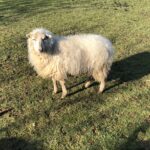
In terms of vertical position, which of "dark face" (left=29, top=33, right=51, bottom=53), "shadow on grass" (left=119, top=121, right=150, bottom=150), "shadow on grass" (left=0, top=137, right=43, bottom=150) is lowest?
"shadow on grass" (left=119, top=121, right=150, bottom=150)

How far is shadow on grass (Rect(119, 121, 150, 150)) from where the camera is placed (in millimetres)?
6250

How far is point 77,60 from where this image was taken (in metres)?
7.74

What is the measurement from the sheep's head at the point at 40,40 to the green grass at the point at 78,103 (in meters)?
1.23

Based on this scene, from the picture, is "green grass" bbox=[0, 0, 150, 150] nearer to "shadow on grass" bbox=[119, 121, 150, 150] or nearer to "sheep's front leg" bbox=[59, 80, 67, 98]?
"shadow on grass" bbox=[119, 121, 150, 150]

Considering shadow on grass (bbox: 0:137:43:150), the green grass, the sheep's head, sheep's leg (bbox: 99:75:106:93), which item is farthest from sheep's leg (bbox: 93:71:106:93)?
shadow on grass (bbox: 0:137:43:150)

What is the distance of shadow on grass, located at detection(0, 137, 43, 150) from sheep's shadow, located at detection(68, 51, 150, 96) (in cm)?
211

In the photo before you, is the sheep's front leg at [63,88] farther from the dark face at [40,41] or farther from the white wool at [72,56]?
the dark face at [40,41]

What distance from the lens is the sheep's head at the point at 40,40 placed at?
23.7ft

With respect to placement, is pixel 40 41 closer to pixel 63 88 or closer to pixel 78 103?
pixel 63 88

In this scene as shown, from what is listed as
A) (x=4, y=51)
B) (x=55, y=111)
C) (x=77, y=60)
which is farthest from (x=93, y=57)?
(x=4, y=51)

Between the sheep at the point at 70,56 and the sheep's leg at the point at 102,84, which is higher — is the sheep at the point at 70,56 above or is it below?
above

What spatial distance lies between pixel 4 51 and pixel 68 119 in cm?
413

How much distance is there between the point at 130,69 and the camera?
9.55 metres

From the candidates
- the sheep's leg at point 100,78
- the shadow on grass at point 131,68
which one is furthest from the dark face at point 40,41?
the shadow on grass at point 131,68
